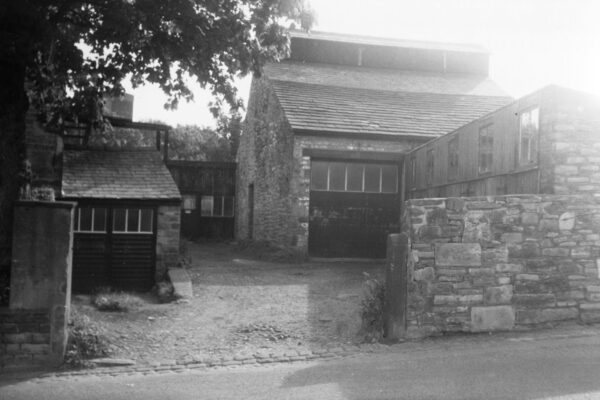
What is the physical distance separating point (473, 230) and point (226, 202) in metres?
20.0

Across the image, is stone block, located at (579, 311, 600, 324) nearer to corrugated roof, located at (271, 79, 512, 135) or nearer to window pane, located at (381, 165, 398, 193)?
window pane, located at (381, 165, 398, 193)

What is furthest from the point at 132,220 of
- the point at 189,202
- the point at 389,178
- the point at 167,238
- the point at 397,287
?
the point at 189,202

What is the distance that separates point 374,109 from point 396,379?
13.5 metres

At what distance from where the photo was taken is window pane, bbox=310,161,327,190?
665 inches

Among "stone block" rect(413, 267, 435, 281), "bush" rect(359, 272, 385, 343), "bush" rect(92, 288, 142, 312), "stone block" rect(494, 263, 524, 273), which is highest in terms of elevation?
"stone block" rect(494, 263, 524, 273)

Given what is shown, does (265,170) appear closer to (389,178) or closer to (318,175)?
(318,175)

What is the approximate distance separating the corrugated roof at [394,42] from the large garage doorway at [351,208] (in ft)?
28.2

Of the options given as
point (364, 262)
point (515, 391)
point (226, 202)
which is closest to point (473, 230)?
point (515, 391)

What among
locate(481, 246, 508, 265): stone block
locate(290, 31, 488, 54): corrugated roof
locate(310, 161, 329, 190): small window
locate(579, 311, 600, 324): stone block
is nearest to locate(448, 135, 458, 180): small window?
locate(310, 161, 329, 190): small window

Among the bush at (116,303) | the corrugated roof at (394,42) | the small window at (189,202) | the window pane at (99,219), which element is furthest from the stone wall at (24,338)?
the small window at (189,202)

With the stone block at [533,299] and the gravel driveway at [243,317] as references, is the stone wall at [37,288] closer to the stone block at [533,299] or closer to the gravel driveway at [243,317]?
the gravel driveway at [243,317]

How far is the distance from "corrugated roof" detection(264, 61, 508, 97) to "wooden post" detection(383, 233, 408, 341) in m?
13.6

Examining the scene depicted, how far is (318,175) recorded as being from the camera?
17.0 meters

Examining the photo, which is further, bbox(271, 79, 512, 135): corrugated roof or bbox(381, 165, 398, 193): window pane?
bbox(381, 165, 398, 193): window pane
